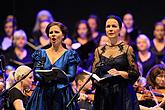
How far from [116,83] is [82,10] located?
5480 millimetres

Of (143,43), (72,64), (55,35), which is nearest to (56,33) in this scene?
(55,35)

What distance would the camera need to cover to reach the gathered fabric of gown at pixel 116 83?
535cm

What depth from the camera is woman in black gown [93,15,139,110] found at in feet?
17.6

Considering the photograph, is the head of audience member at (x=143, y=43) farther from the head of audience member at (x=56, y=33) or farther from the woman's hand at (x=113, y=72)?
the woman's hand at (x=113, y=72)

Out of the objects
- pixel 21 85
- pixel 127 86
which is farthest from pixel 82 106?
pixel 127 86

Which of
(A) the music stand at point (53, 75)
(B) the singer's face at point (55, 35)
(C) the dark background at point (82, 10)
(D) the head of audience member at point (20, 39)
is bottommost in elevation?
(A) the music stand at point (53, 75)

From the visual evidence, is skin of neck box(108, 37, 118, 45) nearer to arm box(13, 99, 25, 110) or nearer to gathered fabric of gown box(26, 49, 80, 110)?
gathered fabric of gown box(26, 49, 80, 110)

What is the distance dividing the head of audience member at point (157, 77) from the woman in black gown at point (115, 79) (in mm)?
1456

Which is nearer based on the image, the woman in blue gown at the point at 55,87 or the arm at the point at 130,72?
the arm at the point at 130,72

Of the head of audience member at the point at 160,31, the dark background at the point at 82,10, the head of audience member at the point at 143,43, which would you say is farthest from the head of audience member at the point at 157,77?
the dark background at the point at 82,10

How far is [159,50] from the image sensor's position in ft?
28.6

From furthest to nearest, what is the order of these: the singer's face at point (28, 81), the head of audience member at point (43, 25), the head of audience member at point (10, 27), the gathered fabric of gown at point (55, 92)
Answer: the head of audience member at point (10, 27)
the head of audience member at point (43, 25)
the singer's face at point (28, 81)
the gathered fabric of gown at point (55, 92)

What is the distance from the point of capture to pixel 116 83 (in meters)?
5.39

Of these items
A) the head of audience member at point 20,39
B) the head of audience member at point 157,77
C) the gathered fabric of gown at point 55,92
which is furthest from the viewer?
the head of audience member at point 20,39
